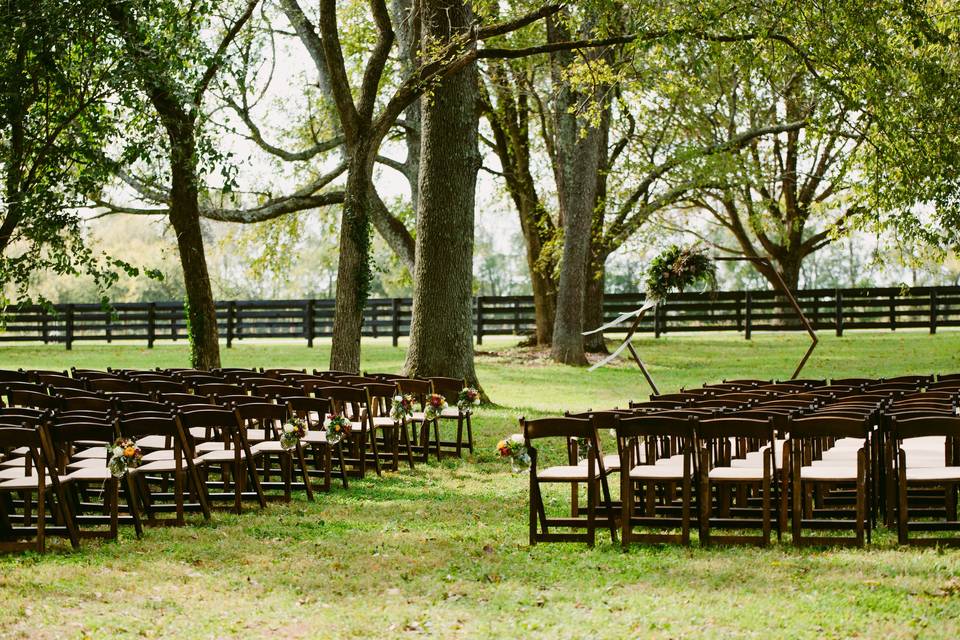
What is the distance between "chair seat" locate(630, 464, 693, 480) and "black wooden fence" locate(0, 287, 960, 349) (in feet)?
83.0

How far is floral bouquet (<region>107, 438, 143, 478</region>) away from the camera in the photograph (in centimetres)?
844

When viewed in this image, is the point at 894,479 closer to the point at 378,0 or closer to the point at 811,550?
the point at 811,550

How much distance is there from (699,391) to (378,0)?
9.85 meters

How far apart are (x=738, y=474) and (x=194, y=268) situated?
13781mm

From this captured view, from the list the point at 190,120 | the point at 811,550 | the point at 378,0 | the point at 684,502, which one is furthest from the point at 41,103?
the point at 811,550

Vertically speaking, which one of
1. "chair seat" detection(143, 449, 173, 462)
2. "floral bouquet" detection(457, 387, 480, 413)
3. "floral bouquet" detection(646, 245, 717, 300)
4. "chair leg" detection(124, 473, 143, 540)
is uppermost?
"floral bouquet" detection(646, 245, 717, 300)

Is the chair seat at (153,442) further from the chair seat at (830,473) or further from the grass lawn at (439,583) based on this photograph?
the chair seat at (830,473)

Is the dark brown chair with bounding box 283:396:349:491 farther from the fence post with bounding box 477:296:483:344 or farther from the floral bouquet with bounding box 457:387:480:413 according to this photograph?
the fence post with bounding box 477:296:483:344

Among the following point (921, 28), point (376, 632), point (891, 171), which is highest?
point (921, 28)

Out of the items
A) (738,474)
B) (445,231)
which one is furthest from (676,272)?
(738,474)

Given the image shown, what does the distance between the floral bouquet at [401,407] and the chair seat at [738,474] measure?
14.9ft

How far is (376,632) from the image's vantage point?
628 cm

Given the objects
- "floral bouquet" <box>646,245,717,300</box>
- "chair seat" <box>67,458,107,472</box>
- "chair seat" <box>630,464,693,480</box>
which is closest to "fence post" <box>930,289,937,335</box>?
"floral bouquet" <box>646,245,717,300</box>

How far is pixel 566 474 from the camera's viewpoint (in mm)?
8945
